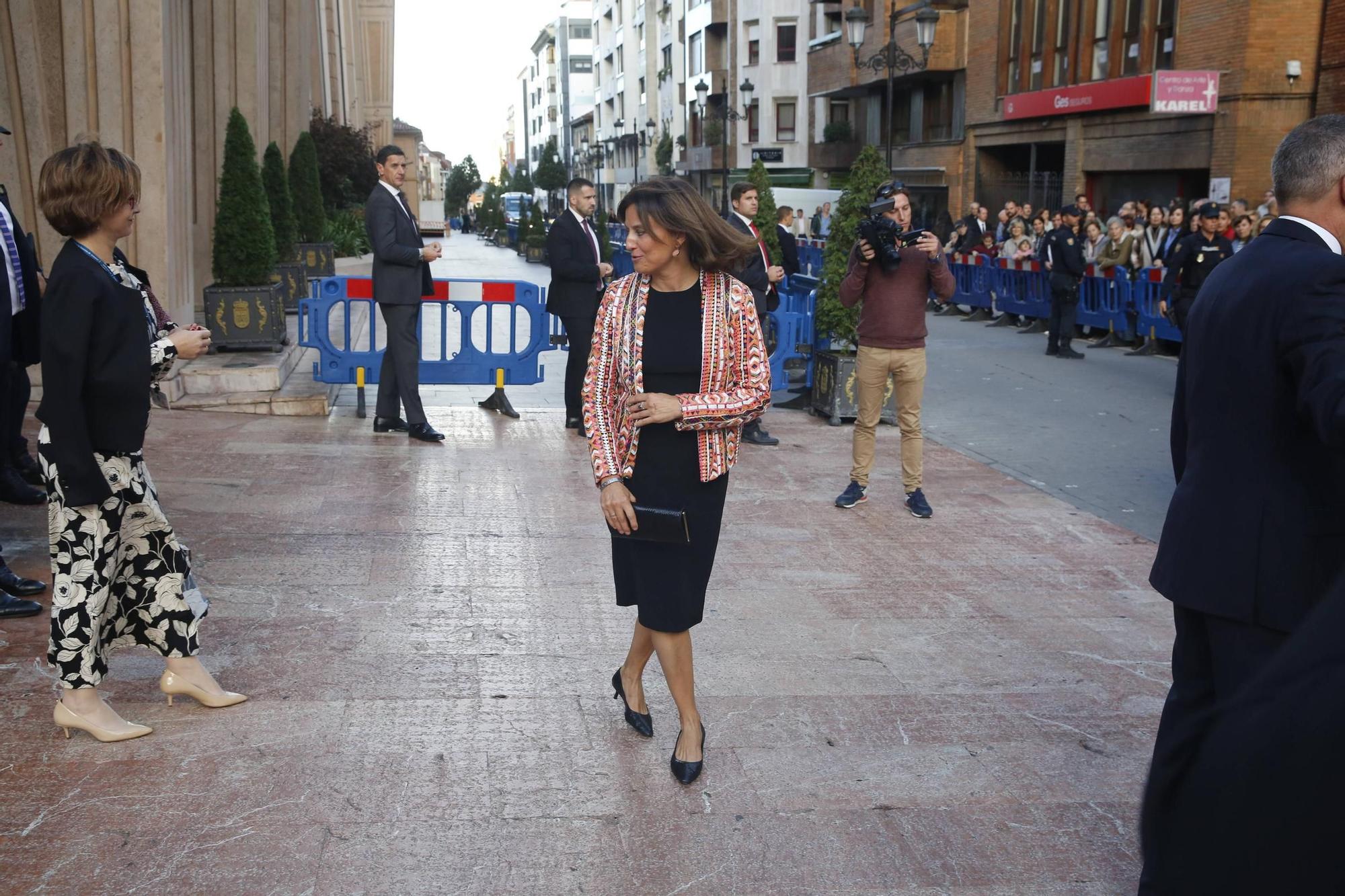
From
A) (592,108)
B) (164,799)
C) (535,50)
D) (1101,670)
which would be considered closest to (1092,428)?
(1101,670)

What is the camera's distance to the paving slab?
3623 mm

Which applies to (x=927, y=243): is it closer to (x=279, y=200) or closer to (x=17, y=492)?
(x=17, y=492)

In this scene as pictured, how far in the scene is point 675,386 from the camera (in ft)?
13.1

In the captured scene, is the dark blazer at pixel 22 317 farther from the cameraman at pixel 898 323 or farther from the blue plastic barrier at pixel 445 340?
the blue plastic barrier at pixel 445 340

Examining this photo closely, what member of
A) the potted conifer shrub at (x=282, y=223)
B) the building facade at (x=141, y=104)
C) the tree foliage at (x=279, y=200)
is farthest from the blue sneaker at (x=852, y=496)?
the tree foliage at (x=279, y=200)

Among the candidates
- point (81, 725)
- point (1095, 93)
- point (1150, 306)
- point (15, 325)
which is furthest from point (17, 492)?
point (1095, 93)

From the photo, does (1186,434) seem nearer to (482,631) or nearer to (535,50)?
(482,631)

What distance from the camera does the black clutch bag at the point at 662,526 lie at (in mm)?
3873

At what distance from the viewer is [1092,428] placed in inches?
449

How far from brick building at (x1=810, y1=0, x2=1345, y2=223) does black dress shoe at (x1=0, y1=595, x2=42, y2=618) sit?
21.7 m

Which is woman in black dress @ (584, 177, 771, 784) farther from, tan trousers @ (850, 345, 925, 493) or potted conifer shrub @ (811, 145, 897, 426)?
potted conifer shrub @ (811, 145, 897, 426)

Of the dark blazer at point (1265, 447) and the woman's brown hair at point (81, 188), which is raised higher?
the woman's brown hair at point (81, 188)

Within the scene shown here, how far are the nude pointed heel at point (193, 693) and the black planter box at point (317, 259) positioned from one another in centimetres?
1657

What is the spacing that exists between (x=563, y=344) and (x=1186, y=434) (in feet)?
27.4
